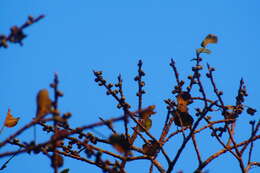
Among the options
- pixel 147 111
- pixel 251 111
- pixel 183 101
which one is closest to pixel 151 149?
pixel 183 101

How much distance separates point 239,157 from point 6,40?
2.08 meters

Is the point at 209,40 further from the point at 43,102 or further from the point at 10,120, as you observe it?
the point at 43,102

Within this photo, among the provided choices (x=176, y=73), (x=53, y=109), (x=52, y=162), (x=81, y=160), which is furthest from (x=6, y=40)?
(x=176, y=73)

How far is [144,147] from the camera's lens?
9.92 feet

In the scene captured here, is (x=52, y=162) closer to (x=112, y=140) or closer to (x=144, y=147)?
→ (x=112, y=140)

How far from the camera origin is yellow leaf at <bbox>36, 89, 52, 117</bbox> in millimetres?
1495

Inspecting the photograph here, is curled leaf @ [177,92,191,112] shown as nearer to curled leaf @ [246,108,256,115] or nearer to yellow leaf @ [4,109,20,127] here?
curled leaf @ [246,108,256,115]

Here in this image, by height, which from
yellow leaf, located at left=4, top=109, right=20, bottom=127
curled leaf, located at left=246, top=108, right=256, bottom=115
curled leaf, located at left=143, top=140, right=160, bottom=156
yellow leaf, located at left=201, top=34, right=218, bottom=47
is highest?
yellow leaf, located at left=201, top=34, right=218, bottom=47

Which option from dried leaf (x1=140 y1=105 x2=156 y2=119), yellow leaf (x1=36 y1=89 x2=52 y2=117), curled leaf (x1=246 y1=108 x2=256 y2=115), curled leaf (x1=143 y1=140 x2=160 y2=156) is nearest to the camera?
dried leaf (x1=140 y1=105 x2=156 y2=119)

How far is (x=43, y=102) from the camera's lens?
152cm

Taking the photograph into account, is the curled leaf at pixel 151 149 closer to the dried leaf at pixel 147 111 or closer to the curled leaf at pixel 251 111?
the dried leaf at pixel 147 111

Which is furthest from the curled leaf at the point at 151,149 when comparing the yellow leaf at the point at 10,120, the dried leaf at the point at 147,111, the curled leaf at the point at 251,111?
the yellow leaf at the point at 10,120

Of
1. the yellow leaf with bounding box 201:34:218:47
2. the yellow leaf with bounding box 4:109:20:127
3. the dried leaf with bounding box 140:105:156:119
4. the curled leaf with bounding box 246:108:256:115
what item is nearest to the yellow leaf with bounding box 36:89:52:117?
the dried leaf with bounding box 140:105:156:119

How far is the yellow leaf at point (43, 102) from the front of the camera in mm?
1495
